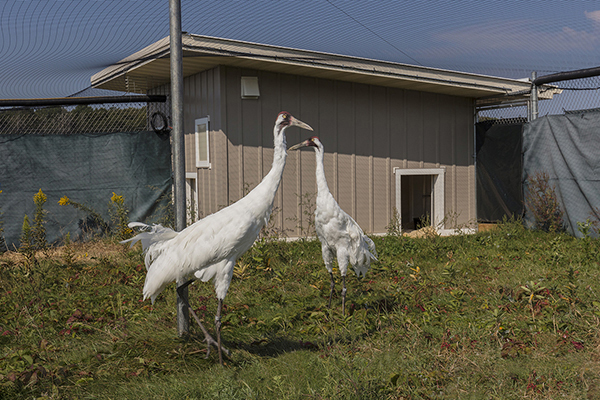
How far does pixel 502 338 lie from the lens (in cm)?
403

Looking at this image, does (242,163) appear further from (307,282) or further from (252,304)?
(252,304)

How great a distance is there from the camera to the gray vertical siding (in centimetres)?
847

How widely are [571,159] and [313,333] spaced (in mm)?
6770

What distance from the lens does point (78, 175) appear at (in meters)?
8.80

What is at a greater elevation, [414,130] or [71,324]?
[414,130]

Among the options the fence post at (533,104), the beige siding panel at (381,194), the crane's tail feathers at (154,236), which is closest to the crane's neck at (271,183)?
the crane's tail feathers at (154,236)

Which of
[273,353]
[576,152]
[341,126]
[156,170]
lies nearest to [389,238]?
[341,126]

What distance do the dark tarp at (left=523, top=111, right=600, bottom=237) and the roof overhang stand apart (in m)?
1.05

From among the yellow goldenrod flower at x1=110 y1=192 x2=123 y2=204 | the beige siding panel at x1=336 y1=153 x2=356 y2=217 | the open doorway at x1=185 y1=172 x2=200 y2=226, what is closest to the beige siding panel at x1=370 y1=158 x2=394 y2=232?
the beige siding panel at x1=336 y1=153 x2=356 y2=217

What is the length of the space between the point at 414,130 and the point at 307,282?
5.28 m

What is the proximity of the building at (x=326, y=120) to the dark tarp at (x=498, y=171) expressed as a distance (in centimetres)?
24

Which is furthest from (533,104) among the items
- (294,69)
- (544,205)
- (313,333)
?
(313,333)

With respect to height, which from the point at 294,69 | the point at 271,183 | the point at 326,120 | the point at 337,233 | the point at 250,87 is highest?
the point at 294,69

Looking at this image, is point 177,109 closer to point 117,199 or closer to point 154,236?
point 154,236
